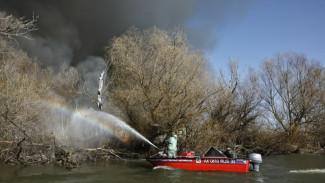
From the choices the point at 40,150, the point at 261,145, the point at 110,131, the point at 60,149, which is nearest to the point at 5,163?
the point at 40,150

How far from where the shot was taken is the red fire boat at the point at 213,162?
56.9 ft

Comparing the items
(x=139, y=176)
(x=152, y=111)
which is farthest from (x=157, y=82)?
(x=139, y=176)

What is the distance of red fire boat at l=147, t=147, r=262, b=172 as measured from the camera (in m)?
17.3

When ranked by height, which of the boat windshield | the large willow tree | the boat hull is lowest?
the boat hull

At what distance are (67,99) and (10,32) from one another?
33.1m

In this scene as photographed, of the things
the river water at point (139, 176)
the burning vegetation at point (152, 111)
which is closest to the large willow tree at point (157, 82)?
the burning vegetation at point (152, 111)

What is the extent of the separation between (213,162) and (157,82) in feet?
32.0

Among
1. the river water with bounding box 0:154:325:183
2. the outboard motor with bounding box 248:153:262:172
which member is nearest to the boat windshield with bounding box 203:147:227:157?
the river water with bounding box 0:154:325:183

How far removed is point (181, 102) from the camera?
79.8ft

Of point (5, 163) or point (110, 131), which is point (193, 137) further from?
point (5, 163)

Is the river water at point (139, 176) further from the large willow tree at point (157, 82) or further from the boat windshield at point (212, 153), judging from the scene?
the large willow tree at point (157, 82)

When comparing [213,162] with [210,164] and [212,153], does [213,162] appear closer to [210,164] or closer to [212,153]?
[210,164]

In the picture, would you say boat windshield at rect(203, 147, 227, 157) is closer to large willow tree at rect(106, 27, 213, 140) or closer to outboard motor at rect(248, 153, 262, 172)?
outboard motor at rect(248, 153, 262, 172)

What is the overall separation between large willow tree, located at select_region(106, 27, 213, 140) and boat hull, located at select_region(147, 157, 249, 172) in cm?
685
